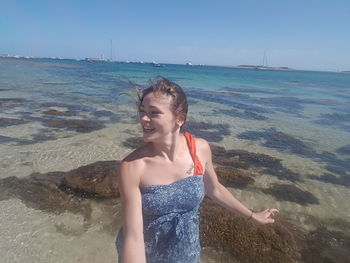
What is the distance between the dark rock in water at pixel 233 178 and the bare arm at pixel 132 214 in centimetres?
587

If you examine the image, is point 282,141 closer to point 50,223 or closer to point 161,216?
point 50,223

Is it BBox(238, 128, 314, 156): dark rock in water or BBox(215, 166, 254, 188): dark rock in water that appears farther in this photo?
BBox(238, 128, 314, 156): dark rock in water

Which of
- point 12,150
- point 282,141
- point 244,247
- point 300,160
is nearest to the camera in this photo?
point 244,247

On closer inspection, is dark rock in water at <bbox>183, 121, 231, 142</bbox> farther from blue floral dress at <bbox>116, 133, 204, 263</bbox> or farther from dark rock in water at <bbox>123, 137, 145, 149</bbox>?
blue floral dress at <bbox>116, 133, 204, 263</bbox>

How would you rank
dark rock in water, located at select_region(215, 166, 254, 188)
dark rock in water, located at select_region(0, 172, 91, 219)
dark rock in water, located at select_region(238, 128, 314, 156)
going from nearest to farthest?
dark rock in water, located at select_region(0, 172, 91, 219), dark rock in water, located at select_region(215, 166, 254, 188), dark rock in water, located at select_region(238, 128, 314, 156)

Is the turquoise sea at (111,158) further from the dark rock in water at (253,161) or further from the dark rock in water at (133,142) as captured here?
the dark rock in water at (133,142)

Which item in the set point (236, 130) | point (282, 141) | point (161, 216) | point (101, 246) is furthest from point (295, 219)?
point (236, 130)

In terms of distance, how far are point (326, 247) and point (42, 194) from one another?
19.7ft

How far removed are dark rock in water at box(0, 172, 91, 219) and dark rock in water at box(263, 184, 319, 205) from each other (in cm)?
477

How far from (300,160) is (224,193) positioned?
865 centimetres

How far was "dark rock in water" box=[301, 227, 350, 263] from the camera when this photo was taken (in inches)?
186

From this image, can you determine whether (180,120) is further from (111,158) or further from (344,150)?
(344,150)

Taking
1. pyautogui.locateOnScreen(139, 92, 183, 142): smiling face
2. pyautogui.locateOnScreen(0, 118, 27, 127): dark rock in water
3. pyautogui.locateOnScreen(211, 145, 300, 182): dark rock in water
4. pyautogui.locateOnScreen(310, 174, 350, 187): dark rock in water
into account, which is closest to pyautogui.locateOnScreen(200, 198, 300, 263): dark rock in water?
pyautogui.locateOnScreen(139, 92, 183, 142): smiling face

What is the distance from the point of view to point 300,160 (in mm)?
10266
